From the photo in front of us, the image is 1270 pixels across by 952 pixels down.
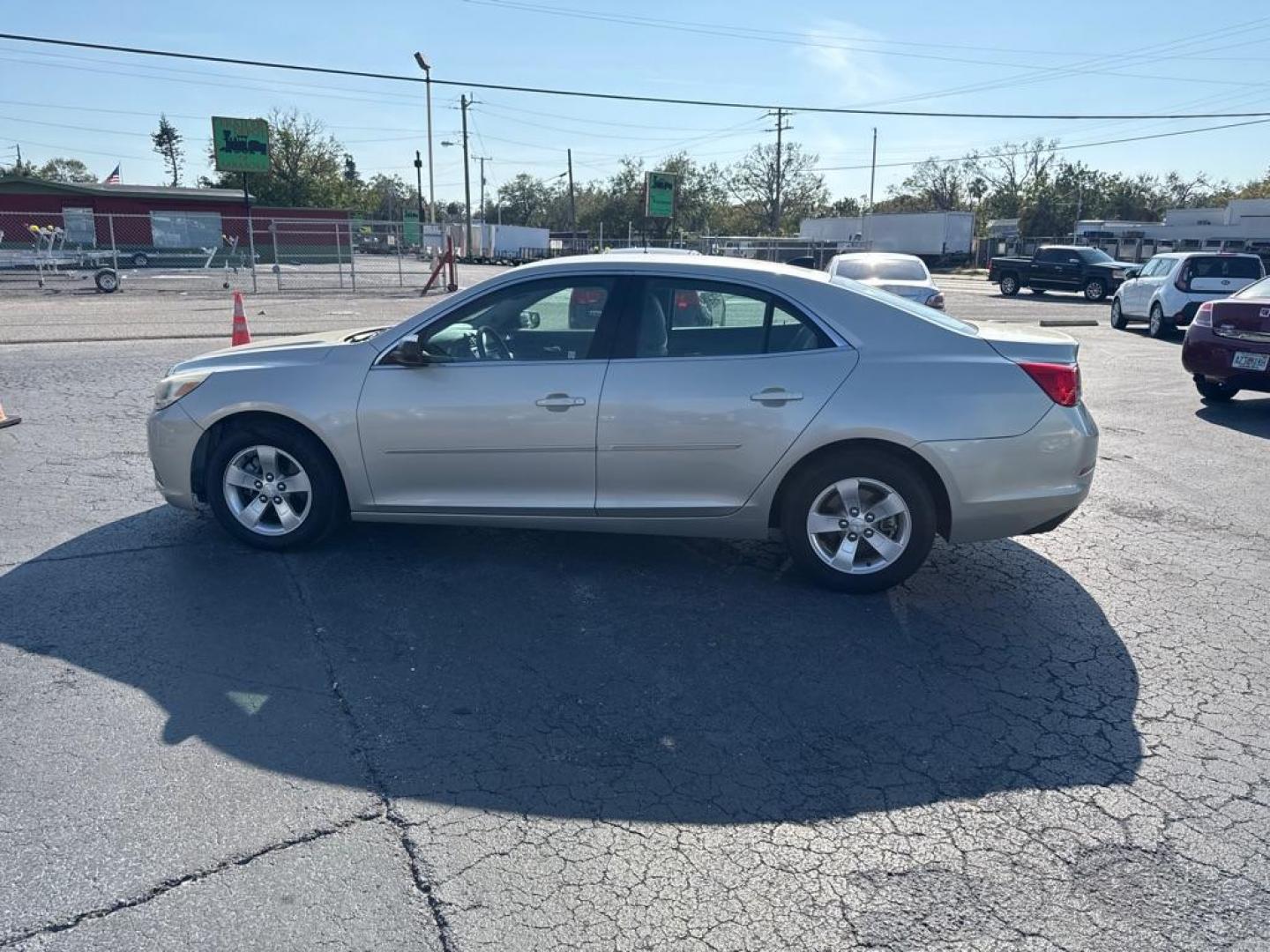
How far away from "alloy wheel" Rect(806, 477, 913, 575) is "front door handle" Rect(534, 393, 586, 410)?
1.27 meters

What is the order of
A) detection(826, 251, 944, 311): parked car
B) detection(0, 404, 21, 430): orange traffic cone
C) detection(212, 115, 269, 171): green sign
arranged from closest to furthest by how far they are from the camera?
detection(0, 404, 21, 430): orange traffic cone < detection(826, 251, 944, 311): parked car < detection(212, 115, 269, 171): green sign

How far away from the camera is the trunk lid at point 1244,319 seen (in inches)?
376

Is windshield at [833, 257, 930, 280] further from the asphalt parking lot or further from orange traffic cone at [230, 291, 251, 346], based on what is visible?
the asphalt parking lot

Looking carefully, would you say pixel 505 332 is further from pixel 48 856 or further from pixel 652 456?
pixel 48 856

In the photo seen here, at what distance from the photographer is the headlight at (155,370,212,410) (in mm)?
5293

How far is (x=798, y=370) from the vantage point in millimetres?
4738

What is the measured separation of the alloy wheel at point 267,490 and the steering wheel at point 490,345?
1178mm

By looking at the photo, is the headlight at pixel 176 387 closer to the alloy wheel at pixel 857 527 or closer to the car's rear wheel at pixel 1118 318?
the alloy wheel at pixel 857 527

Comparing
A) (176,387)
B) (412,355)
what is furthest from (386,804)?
(176,387)

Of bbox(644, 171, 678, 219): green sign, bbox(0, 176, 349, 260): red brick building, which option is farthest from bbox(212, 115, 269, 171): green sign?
bbox(644, 171, 678, 219): green sign

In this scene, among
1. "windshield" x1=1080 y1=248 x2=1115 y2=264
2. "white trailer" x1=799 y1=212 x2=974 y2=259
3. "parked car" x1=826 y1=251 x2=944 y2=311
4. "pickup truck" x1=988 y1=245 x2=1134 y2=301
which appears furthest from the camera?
"white trailer" x1=799 y1=212 x2=974 y2=259

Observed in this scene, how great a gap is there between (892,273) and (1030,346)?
450 inches

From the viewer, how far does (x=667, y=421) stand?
188 inches

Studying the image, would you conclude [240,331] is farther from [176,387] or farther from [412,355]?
[412,355]
